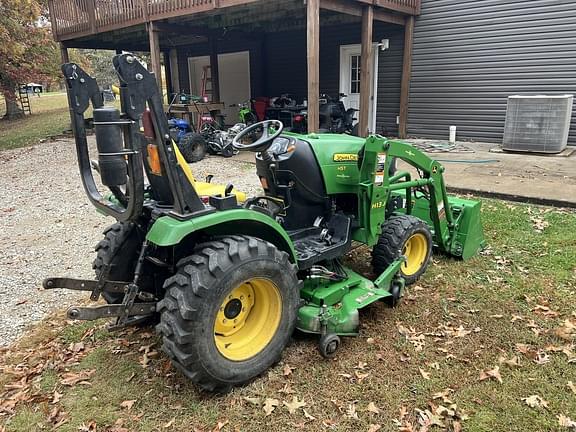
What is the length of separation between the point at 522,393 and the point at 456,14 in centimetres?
918

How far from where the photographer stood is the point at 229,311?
254 cm

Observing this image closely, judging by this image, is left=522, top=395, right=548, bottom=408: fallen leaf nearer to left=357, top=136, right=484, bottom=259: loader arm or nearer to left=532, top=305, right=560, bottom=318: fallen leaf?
left=532, top=305, right=560, bottom=318: fallen leaf

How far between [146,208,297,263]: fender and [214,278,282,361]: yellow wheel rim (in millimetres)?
295

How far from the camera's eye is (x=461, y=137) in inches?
404

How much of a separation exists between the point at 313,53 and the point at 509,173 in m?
3.62

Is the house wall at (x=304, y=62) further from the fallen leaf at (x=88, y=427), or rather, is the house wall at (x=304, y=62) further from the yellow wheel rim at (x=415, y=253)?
the fallen leaf at (x=88, y=427)

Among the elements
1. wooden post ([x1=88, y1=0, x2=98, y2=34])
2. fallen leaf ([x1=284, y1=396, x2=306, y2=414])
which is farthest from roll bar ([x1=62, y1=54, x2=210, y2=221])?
wooden post ([x1=88, y1=0, x2=98, y2=34])

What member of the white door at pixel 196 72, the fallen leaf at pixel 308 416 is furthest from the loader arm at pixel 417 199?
the white door at pixel 196 72

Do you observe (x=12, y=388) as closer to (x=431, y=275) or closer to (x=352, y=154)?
(x=352, y=154)

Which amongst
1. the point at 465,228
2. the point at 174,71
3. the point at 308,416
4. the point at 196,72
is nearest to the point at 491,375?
the point at 308,416

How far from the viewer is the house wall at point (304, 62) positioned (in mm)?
10773

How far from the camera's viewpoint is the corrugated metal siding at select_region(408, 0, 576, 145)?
8711mm

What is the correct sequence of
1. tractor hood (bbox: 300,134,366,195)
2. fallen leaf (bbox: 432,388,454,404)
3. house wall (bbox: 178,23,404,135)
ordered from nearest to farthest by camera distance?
fallen leaf (bbox: 432,388,454,404) < tractor hood (bbox: 300,134,366,195) < house wall (bbox: 178,23,404,135)

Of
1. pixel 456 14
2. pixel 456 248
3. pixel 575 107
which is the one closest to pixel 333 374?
pixel 456 248
